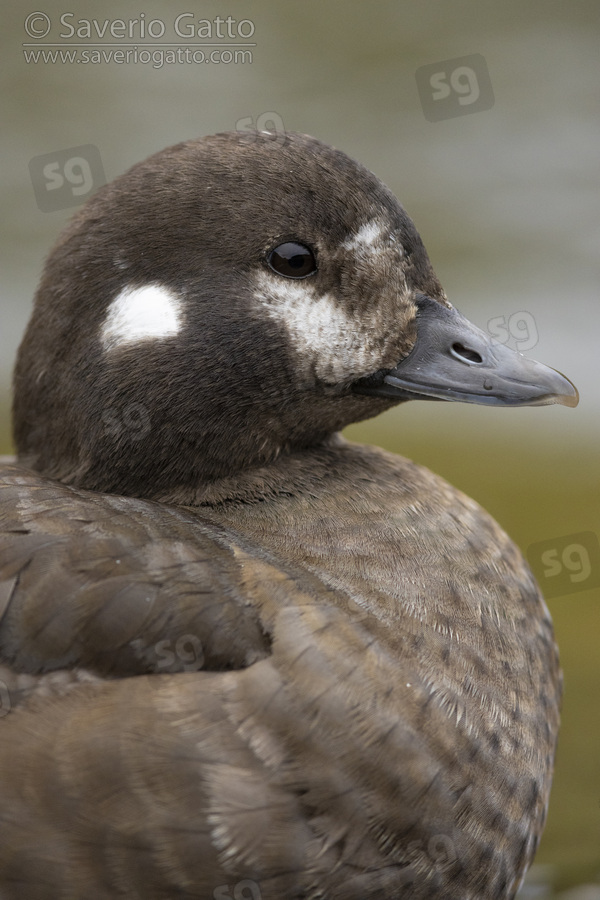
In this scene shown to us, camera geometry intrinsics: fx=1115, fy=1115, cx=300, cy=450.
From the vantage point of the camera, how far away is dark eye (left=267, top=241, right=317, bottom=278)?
6.64 ft

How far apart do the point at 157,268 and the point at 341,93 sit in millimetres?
3856

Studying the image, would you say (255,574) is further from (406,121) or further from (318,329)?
(406,121)

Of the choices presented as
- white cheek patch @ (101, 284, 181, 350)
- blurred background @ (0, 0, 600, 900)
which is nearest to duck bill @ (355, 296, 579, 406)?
white cheek patch @ (101, 284, 181, 350)

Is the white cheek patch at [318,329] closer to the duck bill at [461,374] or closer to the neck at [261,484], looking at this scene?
the duck bill at [461,374]

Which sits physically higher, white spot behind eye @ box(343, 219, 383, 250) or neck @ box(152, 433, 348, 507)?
white spot behind eye @ box(343, 219, 383, 250)

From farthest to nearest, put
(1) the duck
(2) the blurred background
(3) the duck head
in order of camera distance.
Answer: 1. (2) the blurred background
2. (3) the duck head
3. (1) the duck

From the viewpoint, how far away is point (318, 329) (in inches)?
81.2

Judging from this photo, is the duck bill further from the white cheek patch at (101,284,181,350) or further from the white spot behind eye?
the white cheek patch at (101,284,181,350)

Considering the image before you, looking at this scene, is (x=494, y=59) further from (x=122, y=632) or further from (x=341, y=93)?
(x=122, y=632)

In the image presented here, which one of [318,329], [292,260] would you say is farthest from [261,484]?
[292,260]

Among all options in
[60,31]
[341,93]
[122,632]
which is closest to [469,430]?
[341,93]

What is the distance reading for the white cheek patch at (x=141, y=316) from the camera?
202cm

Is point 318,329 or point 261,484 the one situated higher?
point 318,329

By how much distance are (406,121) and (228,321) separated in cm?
397
